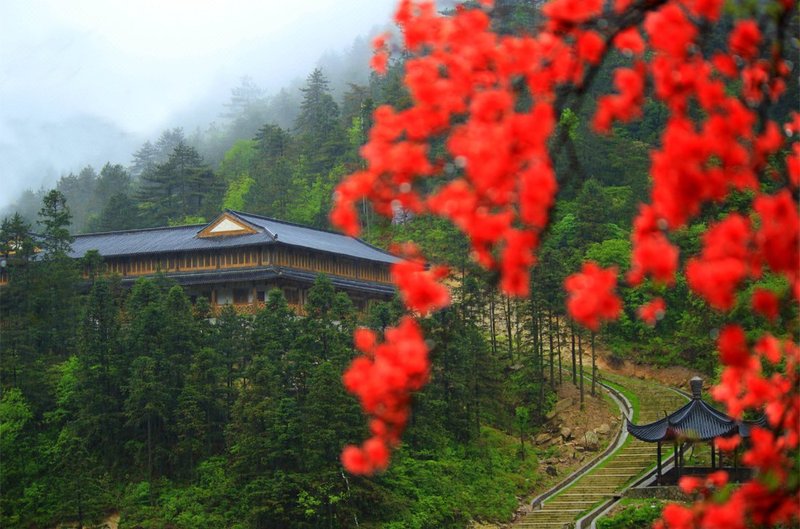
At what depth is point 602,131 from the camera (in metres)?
4.47

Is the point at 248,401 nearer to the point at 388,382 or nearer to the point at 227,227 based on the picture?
the point at 227,227

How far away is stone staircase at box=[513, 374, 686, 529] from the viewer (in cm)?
2605

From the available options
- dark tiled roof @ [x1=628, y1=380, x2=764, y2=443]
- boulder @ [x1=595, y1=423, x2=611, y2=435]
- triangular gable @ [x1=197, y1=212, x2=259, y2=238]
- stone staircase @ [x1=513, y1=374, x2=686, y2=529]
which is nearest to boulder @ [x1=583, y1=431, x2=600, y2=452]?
boulder @ [x1=595, y1=423, x2=611, y2=435]

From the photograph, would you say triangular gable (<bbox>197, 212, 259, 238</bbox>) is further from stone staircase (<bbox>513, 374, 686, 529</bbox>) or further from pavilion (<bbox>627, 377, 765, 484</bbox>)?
pavilion (<bbox>627, 377, 765, 484</bbox>)

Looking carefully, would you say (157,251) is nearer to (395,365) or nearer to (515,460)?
(515,460)

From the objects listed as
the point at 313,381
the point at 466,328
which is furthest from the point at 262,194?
the point at 313,381

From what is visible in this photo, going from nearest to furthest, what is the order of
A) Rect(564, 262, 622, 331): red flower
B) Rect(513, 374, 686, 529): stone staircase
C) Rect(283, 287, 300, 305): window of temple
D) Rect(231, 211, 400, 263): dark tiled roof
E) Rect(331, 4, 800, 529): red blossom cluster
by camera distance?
1. Rect(331, 4, 800, 529): red blossom cluster
2. Rect(564, 262, 622, 331): red flower
3. Rect(513, 374, 686, 529): stone staircase
4. Rect(283, 287, 300, 305): window of temple
5. Rect(231, 211, 400, 263): dark tiled roof

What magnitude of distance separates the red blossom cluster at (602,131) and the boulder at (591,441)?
1051 inches

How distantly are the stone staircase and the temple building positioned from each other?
14114 mm

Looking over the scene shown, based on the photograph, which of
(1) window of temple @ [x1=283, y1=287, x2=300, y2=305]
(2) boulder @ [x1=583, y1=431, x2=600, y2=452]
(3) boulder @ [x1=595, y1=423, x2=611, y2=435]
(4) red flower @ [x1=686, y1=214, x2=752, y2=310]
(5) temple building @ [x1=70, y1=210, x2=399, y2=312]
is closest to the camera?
(4) red flower @ [x1=686, y1=214, x2=752, y2=310]

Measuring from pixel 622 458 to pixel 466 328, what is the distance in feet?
20.9

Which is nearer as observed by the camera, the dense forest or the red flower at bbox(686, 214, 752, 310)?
the red flower at bbox(686, 214, 752, 310)

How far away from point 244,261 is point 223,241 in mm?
1389

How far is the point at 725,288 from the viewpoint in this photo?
379 centimetres
